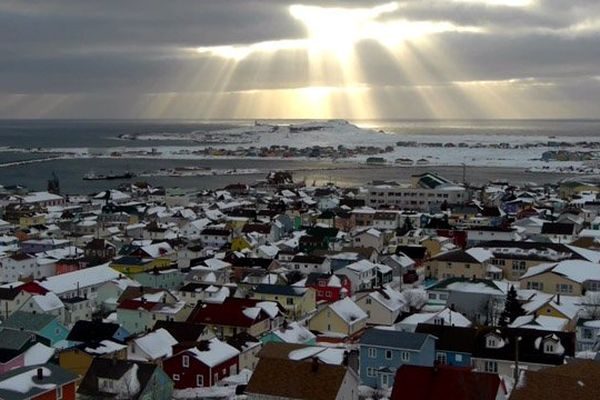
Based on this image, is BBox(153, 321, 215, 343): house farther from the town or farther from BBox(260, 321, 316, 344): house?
BBox(260, 321, 316, 344): house

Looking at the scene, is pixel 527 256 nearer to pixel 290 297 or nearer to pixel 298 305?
pixel 298 305

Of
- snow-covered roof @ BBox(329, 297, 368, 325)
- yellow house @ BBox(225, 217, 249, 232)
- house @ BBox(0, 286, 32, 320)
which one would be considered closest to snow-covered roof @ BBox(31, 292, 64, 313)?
house @ BBox(0, 286, 32, 320)

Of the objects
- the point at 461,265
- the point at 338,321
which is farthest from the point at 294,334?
the point at 461,265

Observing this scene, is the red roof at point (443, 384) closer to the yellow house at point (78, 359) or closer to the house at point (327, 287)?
the yellow house at point (78, 359)

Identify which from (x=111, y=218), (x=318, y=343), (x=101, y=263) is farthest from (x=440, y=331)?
(x=111, y=218)

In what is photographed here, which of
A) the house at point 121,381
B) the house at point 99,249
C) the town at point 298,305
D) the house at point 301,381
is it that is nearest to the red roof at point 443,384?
the town at point 298,305

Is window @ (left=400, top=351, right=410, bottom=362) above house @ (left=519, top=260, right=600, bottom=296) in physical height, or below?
above

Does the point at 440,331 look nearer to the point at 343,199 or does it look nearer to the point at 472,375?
the point at 472,375
